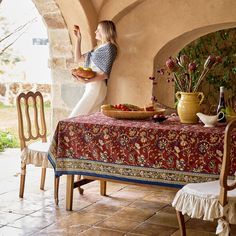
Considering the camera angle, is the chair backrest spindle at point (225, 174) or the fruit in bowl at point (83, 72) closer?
the chair backrest spindle at point (225, 174)

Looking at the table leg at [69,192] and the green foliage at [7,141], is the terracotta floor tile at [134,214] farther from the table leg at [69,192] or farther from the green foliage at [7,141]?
the green foliage at [7,141]

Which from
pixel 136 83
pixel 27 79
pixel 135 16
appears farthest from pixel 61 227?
pixel 27 79

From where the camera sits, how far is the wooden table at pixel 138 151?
12.9 ft

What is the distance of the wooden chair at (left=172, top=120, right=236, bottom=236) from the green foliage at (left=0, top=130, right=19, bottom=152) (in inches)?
171

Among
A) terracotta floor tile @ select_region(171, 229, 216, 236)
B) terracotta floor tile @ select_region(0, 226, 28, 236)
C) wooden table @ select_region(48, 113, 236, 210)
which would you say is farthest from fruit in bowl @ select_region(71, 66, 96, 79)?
terracotta floor tile @ select_region(171, 229, 216, 236)

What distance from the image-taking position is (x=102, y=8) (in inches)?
230

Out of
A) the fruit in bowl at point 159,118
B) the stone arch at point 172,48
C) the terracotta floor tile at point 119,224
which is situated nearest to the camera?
the terracotta floor tile at point 119,224

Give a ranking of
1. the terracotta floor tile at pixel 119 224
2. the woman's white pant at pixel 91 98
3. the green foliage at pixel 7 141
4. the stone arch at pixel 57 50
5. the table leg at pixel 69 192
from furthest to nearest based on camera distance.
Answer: the green foliage at pixel 7 141 → the stone arch at pixel 57 50 → the woman's white pant at pixel 91 98 → the table leg at pixel 69 192 → the terracotta floor tile at pixel 119 224

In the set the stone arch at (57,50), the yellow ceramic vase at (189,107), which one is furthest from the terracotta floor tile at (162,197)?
the stone arch at (57,50)

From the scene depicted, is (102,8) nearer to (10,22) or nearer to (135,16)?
(135,16)

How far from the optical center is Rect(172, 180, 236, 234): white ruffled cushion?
338cm

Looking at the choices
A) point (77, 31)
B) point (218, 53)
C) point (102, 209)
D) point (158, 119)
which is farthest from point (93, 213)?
point (218, 53)

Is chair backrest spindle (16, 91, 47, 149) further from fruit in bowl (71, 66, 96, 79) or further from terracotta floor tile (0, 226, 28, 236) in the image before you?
terracotta floor tile (0, 226, 28, 236)

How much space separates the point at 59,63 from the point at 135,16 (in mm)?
1005
